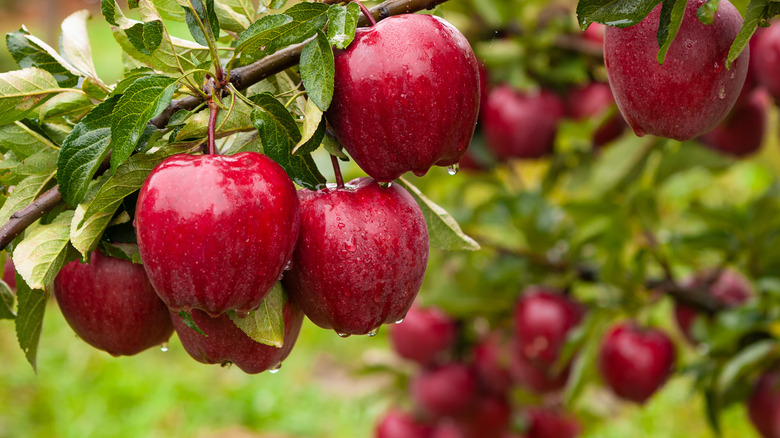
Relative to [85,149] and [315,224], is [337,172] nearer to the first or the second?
[315,224]

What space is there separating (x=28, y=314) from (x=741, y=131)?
3.61 ft

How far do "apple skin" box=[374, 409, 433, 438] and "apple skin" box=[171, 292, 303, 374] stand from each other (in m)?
1.11

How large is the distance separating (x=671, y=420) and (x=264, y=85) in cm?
240

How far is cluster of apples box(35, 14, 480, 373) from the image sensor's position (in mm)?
489

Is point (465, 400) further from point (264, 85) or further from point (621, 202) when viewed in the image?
point (264, 85)

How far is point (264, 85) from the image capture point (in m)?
0.61

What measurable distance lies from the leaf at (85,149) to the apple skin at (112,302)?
0.35 feet

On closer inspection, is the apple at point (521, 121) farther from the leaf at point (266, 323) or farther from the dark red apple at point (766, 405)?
the leaf at point (266, 323)

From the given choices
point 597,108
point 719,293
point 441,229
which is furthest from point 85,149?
point 719,293

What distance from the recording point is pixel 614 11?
0.54 meters

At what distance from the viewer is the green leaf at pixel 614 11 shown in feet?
1.75

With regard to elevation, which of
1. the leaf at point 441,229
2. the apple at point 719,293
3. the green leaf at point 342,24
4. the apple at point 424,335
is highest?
the green leaf at point 342,24

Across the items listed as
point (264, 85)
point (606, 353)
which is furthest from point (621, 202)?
point (264, 85)

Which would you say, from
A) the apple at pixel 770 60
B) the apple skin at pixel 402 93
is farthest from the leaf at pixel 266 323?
the apple at pixel 770 60
